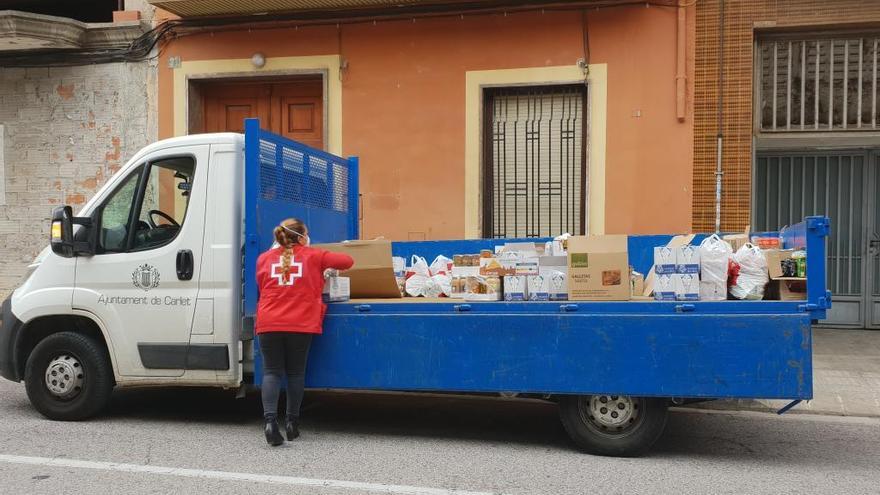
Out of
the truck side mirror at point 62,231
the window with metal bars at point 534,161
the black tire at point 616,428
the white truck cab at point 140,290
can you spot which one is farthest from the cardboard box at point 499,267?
the window with metal bars at point 534,161

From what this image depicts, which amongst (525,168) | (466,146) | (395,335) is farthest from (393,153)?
(395,335)

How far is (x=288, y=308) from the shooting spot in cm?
556

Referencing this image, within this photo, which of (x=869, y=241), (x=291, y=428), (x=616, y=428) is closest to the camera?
(x=616, y=428)

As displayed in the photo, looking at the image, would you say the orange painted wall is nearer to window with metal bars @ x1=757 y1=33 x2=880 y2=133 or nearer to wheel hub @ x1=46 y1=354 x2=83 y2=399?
window with metal bars @ x1=757 y1=33 x2=880 y2=133

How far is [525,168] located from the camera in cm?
1072

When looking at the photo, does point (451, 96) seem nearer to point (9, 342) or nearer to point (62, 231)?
point (62, 231)

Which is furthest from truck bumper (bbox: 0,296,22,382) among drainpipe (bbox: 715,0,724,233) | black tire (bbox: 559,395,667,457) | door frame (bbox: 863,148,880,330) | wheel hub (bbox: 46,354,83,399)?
door frame (bbox: 863,148,880,330)

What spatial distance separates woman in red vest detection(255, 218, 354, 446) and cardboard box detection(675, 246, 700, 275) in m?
2.27

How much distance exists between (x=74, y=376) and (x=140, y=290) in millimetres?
925

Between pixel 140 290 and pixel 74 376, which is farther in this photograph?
pixel 74 376

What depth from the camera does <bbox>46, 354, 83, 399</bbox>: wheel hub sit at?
6.30m

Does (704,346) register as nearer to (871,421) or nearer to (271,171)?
(871,421)

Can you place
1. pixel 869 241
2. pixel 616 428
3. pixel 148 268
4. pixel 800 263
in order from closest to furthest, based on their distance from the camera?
pixel 800 263 < pixel 616 428 < pixel 148 268 < pixel 869 241

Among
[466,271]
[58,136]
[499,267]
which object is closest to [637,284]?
[499,267]
